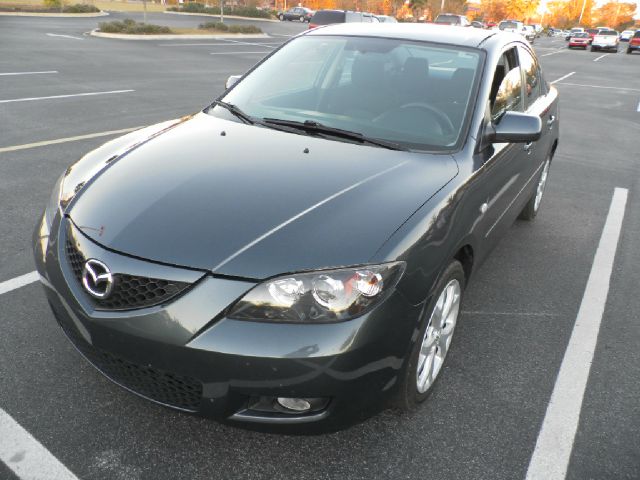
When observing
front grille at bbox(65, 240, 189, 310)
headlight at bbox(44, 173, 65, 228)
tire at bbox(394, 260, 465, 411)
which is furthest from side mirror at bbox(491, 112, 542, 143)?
headlight at bbox(44, 173, 65, 228)

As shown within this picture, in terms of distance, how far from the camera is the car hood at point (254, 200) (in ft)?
7.00

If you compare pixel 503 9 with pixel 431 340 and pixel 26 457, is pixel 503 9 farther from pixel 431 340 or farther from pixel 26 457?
pixel 26 457

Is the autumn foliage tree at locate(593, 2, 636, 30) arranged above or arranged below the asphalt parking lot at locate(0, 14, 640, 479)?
below

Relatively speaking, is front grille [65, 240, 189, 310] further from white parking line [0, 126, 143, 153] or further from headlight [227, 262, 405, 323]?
white parking line [0, 126, 143, 153]

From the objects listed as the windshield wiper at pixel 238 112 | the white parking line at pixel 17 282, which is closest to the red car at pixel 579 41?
the windshield wiper at pixel 238 112

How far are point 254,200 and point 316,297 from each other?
23.3 inches

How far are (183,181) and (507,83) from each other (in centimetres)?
228

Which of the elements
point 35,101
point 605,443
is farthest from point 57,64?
point 605,443

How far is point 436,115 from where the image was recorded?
124 inches

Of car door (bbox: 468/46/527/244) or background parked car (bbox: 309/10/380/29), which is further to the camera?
background parked car (bbox: 309/10/380/29)

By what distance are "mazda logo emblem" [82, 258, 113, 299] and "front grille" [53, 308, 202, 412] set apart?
0.23m

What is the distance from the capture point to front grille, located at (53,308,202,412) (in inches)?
82.5

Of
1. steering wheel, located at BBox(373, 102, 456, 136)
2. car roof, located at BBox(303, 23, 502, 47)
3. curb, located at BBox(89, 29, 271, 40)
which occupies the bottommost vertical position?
curb, located at BBox(89, 29, 271, 40)

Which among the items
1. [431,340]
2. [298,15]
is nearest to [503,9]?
[298,15]
